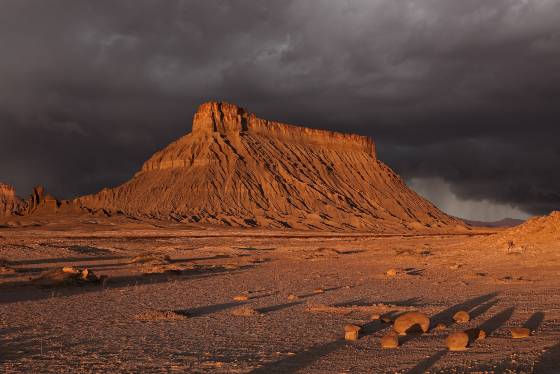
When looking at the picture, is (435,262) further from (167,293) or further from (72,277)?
(72,277)

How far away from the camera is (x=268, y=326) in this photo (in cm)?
1123

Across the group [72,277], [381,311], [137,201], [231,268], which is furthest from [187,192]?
[381,311]

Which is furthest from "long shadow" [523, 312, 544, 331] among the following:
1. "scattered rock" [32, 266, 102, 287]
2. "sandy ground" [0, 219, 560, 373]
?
"scattered rock" [32, 266, 102, 287]

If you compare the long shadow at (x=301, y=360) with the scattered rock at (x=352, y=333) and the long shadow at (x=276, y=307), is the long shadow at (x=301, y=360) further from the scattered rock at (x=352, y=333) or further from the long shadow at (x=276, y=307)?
the long shadow at (x=276, y=307)

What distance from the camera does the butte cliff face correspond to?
105 meters

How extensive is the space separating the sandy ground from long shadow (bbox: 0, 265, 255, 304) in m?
0.04

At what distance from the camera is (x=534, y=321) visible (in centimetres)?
1111

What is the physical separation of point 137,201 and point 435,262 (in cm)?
9393

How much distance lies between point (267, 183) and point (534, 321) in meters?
104

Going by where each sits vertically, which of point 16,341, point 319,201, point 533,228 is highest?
point 319,201

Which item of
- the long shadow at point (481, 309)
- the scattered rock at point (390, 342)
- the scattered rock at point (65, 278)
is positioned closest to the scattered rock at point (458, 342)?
the scattered rock at point (390, 342)

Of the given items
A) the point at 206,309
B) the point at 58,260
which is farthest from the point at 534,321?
the point at 58,260

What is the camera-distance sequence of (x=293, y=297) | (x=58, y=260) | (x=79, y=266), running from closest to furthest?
(x=293, y=297)
(x=79, y=266)
(x=58, y=260)

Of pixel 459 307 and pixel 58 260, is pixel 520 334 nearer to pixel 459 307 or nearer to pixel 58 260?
pixel 459 307
